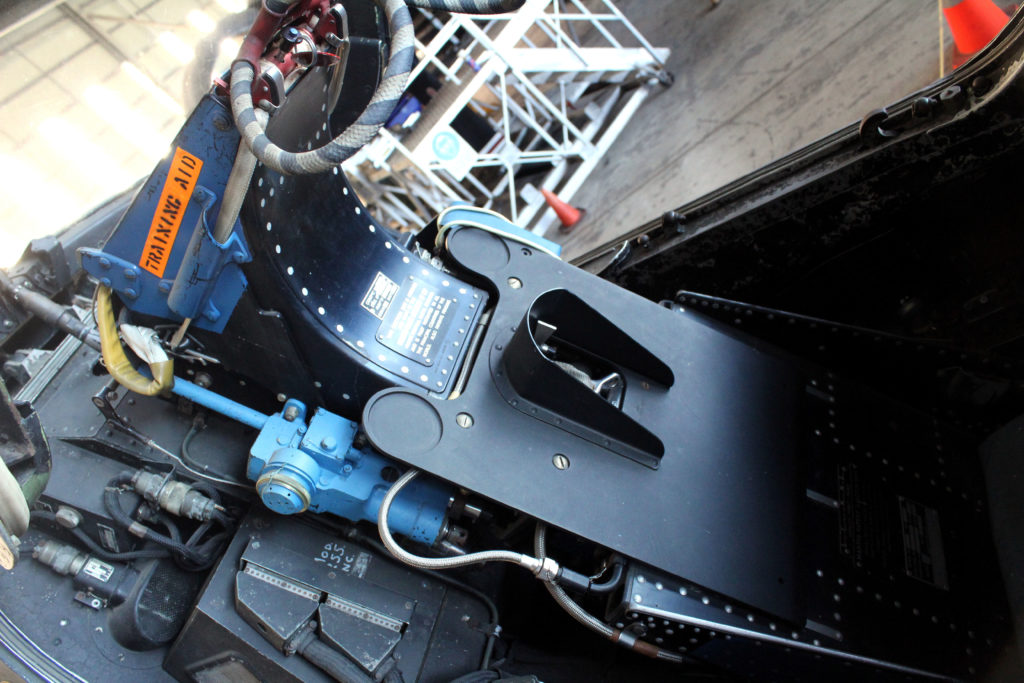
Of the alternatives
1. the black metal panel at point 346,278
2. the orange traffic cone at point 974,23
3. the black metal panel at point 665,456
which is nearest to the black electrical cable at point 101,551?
the black metal panel at point 346,278

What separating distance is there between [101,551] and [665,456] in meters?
1.44

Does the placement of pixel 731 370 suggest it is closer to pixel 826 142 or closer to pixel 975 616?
pixel 826 142

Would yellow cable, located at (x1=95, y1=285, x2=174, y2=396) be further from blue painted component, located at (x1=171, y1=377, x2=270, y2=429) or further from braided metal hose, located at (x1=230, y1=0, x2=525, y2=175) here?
braided metal hose, located at (x1=230, y1=0, x2=525, y2=175)

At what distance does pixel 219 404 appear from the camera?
5.94ft

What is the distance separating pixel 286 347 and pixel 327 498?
0.38 m

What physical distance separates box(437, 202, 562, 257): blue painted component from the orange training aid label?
77 cm

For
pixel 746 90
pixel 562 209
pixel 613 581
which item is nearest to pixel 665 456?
pixel 613 581

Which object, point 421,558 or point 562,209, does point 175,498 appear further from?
point 562,209

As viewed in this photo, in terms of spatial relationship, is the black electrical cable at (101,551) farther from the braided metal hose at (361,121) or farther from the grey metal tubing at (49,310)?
the braided metal hose at (361,121)

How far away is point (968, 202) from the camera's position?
80.8 inches

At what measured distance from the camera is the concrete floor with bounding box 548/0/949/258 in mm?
3314

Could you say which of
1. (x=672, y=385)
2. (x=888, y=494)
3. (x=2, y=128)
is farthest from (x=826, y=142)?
(x=2, y=128)

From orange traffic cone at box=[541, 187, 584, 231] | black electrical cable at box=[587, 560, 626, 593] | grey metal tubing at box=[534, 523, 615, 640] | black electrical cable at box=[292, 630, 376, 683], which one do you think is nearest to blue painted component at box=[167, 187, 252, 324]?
black electrical cable at box=[292, 630, 376, 683]

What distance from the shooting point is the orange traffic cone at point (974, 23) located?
2807mm
